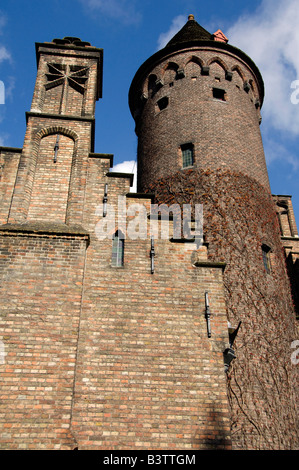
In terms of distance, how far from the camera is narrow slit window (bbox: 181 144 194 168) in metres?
13.0

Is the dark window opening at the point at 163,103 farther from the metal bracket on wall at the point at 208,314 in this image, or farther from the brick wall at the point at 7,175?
the metal bracket on wall at the point at 208,314

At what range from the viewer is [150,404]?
24.6 ft

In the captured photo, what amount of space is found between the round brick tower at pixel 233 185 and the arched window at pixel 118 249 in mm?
2880

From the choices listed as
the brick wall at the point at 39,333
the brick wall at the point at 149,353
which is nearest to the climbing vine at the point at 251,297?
the brick wall at the point at 149,353

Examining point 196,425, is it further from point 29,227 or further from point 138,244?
point 29,227

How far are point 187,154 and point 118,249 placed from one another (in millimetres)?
5149

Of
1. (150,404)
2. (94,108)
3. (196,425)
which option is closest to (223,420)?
(196,425)

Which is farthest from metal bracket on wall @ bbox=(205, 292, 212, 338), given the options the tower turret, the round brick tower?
the tower turret

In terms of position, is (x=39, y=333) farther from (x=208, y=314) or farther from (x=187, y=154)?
(x=187, y=154)

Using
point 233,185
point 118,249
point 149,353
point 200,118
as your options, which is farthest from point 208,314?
point 200,118

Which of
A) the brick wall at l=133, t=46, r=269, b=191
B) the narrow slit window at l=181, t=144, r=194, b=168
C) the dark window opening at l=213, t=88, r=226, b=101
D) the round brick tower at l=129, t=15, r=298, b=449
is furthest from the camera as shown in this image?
the dark window opening at l=213, t=88, r=226, b=101

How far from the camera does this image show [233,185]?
1237 cm

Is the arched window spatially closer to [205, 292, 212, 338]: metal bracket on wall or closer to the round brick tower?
[205, 292, 212, 338]: metal bracket on wall

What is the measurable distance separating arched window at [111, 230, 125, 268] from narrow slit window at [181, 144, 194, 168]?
4.48 m
